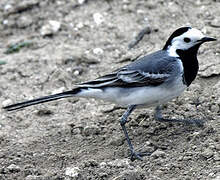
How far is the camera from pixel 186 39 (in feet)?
22.3

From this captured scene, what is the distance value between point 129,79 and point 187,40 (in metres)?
0.86

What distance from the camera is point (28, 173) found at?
6672 mm

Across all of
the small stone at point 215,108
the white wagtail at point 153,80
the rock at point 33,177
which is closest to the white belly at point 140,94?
the white wagtail at point 153,80

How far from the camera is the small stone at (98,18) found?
31.8 ft

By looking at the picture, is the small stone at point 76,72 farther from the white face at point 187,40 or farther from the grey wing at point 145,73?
the white face at point 187,40

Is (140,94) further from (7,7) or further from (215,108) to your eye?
(7,7)

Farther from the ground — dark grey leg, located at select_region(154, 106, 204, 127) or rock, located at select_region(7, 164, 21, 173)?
dark grey leg, located at select_region(154, 106, 204, 127)

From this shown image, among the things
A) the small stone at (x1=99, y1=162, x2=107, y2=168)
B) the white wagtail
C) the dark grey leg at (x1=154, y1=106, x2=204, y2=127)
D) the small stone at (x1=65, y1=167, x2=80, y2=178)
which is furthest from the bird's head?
the small stone at (x1=65, y1=167, x2=80, y2=178)

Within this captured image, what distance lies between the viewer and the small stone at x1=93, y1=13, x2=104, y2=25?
9.68 m

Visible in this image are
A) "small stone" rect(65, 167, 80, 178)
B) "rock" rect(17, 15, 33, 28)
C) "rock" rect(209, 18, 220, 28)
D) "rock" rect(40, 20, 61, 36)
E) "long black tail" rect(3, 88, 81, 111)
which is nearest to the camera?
"small stone" rect(65, 167, 80, 178)

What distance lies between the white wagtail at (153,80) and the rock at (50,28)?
285 cm

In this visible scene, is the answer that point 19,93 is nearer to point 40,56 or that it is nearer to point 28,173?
point 40,56

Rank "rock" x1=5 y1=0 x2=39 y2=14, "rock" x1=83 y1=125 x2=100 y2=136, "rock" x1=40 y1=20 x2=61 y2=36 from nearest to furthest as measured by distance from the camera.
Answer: "rock" x1=83 y1=125 x2=100 y2=136 < "rock" x1=40 y1=20 x2=61 y2=36 < "rock" x1=5 y1=0 x2=39 y2=14

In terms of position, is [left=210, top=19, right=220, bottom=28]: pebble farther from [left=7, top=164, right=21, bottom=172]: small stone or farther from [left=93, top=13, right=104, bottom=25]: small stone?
[left=7, top=164, right=21, bottom=172]: small stone
